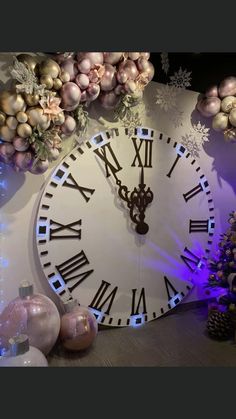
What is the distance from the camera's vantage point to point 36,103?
1.57 meters

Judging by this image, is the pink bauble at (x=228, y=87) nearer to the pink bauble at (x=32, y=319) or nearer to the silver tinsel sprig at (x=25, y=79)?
the silver tinsel sprig at (x=25, y=79)

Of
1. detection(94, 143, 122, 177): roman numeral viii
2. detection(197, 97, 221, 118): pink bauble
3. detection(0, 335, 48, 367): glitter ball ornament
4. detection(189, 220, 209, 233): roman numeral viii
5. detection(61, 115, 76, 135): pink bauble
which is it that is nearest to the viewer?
detection(0, 335, 48, 367): glitter ball ornament

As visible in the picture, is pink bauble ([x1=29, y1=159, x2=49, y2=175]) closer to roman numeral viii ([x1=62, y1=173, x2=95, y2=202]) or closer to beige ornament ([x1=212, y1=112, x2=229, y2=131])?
roman numeral viii ([x1=62, y1=173, x2=95, y2=202])

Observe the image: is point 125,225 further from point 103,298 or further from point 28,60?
point 28,60

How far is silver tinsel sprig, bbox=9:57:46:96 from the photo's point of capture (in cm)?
155

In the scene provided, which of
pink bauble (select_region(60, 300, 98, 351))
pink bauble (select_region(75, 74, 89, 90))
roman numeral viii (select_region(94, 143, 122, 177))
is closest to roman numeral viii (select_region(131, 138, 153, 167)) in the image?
roman numeral viii (select_region(94, 143, 122, 177))

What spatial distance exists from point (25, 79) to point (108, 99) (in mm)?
468

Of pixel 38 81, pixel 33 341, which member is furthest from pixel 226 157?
pixel 33 341

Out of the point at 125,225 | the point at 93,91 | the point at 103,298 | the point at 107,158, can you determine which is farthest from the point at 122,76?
the point at 103,298

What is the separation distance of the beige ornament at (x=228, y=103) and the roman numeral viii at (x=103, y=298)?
1.26 m

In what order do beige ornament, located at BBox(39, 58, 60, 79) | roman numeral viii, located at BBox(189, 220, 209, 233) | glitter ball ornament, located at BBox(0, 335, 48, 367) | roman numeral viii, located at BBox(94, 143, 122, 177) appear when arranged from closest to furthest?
glitter ball ornament, located at BBox(0, 335, 48, 367)
beige ornament, located at BBox(39, 58, 60, 79)
roman numeral viii, located at BBox(94, 143, 122, 177)
roman numeral viii, located at BBox(189, 220, 209, 233)

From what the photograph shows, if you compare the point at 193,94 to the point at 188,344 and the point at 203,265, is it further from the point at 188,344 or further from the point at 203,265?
the point at 188,344

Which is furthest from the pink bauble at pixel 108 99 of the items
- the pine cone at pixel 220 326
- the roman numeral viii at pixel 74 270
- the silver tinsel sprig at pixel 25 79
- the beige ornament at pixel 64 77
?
the pine cone at pixel 220 326

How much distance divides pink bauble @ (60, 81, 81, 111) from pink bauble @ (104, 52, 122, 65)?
9.4 inches
